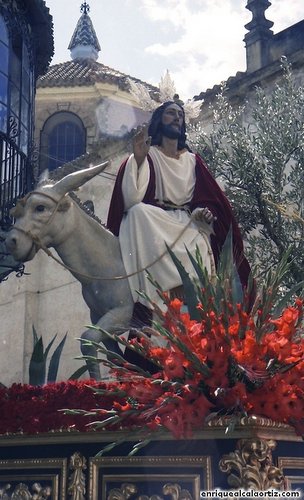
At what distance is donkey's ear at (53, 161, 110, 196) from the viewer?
6.46 m

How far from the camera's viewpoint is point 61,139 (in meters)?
27.1

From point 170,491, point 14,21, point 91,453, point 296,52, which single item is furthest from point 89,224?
point 296,52

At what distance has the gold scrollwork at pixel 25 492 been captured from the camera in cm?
466

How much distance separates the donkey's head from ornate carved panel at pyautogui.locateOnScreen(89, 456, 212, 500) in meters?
2.31

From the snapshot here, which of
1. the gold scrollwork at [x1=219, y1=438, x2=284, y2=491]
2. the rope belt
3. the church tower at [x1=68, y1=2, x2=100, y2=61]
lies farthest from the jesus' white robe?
the church tower at [x1=68, y1=2, x2=100, y2=61]

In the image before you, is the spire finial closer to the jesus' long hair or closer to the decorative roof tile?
the decorative roof tile

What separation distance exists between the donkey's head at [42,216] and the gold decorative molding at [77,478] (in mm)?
2203

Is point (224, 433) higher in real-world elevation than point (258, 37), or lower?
lower

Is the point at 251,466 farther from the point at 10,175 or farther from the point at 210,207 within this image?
the point at 10,175

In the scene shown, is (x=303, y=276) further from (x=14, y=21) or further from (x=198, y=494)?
(x=198, y=494)

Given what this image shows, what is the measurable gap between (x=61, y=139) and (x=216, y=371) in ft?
77.2

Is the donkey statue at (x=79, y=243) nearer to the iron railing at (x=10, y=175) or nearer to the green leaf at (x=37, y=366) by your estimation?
the green leaf at (x=37, y=366)

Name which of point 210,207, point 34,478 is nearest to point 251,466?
point 34,478

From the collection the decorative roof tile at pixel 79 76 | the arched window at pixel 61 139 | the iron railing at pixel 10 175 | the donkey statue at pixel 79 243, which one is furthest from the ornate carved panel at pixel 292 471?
the arched window at pixel 61 139
